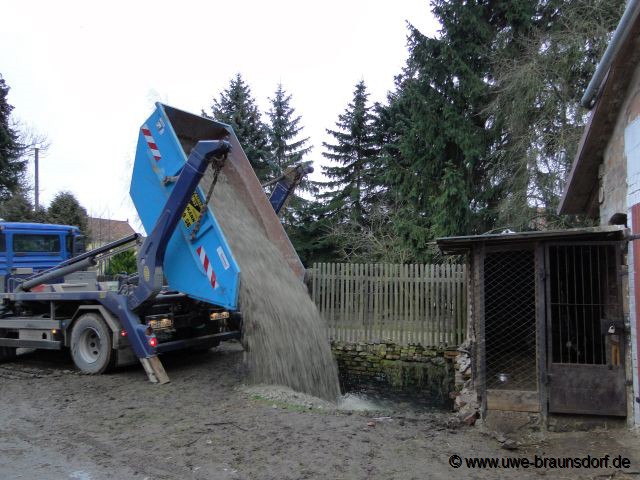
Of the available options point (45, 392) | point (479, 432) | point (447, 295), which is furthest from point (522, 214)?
point (45, 392)

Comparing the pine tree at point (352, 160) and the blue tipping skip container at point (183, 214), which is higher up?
the pine tree at point (352, 160)

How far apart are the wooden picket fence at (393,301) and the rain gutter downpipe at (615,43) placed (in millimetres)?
5384

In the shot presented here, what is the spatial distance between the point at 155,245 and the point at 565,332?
654 centimetres

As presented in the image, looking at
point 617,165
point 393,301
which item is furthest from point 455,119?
point 617,165

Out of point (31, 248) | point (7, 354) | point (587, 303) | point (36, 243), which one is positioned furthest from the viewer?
point (36, 243)

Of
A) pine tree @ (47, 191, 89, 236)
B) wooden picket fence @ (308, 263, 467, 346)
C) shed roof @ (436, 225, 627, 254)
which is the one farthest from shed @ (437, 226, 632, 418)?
pine tree @ (47, 191, 89, 236)

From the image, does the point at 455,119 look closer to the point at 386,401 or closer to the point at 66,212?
the point at 386,401

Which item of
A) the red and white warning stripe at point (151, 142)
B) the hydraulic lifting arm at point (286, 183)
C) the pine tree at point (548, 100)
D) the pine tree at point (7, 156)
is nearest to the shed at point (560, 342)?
the hydraulic lifting arm at point (286, 183)

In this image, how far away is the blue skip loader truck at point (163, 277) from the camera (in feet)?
20.2

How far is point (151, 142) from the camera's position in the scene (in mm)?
6832

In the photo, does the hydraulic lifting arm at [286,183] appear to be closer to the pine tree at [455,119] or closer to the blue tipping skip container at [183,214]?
the blue tipping skip container at [183,214]

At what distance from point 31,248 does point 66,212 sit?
48.1 ft

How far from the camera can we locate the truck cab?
920cm

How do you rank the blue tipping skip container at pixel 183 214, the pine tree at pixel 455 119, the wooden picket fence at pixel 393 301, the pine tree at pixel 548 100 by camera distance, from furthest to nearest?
the pine tree at pixel 455 119 → the pine tree at pixel 548 100 → the wooden picket fence at pixel 393 301 → the blue tipping skip container at pixel 183 214
